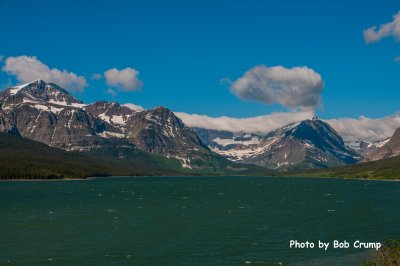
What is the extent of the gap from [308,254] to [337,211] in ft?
234

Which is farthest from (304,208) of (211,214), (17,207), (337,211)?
(17,207)

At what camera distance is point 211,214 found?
449 feet

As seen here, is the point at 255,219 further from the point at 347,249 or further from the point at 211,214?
the point at 347,249

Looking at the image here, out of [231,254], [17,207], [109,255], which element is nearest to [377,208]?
[231,254]

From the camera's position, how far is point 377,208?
513ft

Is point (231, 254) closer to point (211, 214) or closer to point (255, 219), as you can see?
point (255, 219)

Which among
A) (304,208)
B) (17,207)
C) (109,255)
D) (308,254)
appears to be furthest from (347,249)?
(17,207)

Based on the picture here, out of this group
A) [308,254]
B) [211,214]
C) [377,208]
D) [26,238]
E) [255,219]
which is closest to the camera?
[308,254]

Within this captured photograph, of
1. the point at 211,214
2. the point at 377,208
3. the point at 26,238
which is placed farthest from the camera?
the point at 377,208

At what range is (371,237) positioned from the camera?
9612 centimetres

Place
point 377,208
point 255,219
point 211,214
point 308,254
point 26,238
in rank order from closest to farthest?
1. point 308,254
2. point 26,238
3. point 255,219
4. point 211,214
5. point 377,208

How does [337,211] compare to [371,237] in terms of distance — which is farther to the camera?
[337,211]

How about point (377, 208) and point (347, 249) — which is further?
point (377, 208)

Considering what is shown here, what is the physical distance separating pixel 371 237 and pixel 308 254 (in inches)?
959
